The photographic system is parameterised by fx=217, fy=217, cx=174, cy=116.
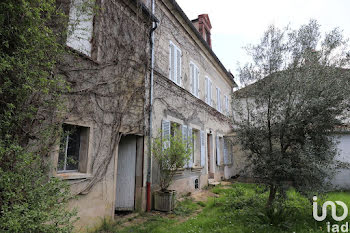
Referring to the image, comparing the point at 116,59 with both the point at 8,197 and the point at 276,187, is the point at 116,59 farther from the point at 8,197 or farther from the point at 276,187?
the point at 276,187

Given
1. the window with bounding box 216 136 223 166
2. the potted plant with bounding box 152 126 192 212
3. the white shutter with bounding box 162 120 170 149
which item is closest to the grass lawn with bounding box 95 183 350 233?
the potted plant with bounding box 152 126 192 212

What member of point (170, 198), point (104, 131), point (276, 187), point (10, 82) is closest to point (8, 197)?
point (10, 82)

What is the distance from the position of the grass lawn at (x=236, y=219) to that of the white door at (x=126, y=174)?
60 centimetres

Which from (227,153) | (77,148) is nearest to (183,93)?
(77,148)

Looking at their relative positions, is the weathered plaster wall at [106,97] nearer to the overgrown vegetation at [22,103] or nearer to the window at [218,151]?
the overgrown vegetation at [22,103]

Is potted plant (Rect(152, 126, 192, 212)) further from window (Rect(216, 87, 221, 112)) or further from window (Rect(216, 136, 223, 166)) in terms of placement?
window (Rect(216, 87, 221, 112))

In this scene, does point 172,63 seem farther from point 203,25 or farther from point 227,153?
point 227,153

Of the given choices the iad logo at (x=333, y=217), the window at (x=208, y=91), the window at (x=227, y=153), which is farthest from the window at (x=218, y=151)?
the iad logo at (x=333, y=217)

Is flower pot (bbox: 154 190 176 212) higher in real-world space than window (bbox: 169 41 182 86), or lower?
lower

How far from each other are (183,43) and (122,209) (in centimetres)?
666

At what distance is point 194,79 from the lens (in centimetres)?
984

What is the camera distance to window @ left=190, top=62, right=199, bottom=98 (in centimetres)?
966

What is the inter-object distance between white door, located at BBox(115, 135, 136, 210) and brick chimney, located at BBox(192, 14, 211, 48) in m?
8.59

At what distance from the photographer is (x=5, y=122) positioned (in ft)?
7.61
